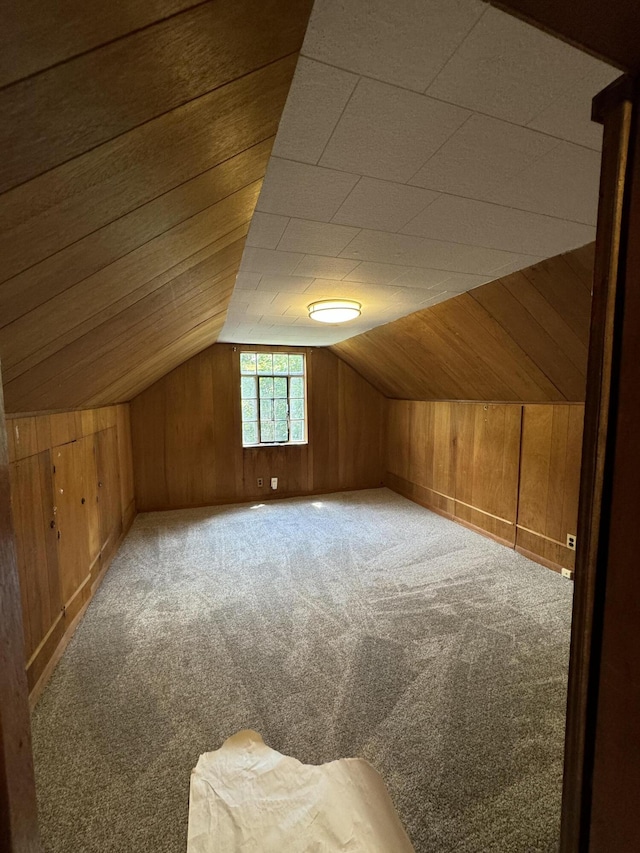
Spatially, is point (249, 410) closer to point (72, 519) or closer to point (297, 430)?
point (297, 430)

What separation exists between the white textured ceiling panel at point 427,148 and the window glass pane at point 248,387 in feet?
9.16

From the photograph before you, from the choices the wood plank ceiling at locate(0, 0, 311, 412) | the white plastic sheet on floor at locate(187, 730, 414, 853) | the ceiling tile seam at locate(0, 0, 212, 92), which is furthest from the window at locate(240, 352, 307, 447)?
the ceiling tile seam at locate(0, 0, 212, 92)

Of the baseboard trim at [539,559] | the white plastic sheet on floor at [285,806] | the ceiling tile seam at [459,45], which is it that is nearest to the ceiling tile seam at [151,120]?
the ceiling tile seam at [459,45]

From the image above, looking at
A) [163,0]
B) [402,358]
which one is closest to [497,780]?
[163,0]

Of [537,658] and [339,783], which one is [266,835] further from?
[537,658]

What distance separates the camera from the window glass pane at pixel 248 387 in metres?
4.88

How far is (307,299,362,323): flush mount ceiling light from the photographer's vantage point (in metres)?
2.74

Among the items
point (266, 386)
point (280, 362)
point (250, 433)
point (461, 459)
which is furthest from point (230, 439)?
point (461, 459)

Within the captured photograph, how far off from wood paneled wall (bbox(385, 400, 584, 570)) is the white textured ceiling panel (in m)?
1.66

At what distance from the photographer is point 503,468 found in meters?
3.50

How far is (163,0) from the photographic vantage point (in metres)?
0.54

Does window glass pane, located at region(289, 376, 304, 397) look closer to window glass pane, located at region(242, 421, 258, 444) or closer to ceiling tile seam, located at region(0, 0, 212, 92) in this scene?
window glass pane, located at region(242, 421, 258, 444)

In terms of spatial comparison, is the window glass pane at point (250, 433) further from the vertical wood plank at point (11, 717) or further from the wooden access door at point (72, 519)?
the vertical wood plank at point (11, 717)

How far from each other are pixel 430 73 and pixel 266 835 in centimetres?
228
